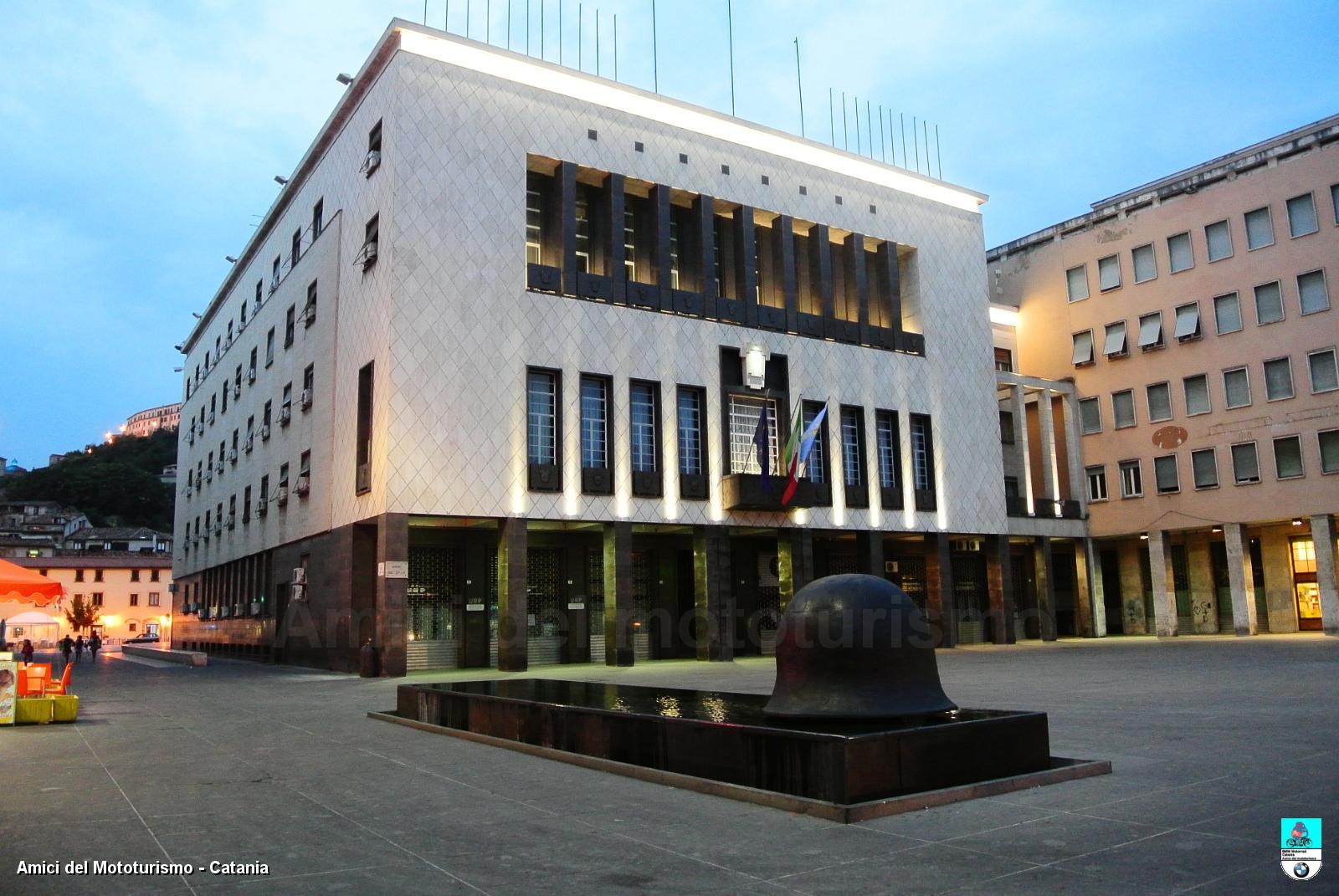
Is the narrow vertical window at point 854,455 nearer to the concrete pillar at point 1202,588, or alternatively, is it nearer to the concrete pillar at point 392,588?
the concrete pillar at point 392,588

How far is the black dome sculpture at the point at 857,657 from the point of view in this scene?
8961mm

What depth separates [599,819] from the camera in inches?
313

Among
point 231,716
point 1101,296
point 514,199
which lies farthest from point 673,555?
point 1101,296

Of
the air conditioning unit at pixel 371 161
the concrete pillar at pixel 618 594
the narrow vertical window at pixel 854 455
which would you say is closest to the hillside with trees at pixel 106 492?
the air conditioning unit at pixel 371 161

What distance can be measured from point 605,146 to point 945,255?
52.9ft

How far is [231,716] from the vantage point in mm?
16844

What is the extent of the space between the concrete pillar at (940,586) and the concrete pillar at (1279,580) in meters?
14.3

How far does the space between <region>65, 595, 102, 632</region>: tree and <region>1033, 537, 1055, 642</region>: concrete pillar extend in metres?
73.4

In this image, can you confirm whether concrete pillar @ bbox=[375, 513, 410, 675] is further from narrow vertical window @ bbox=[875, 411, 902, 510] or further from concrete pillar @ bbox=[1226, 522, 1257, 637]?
concrete pillar @ bbox=[1226, 522, 1257, 637]

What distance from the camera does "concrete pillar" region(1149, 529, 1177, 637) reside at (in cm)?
4238

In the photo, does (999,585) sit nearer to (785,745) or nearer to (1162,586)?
(1162,586)

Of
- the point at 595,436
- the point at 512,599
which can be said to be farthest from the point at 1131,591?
the point at 512,599

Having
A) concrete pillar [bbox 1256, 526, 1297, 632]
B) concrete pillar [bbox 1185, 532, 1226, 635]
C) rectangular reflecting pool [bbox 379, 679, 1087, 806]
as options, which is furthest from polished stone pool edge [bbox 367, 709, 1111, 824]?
concrete pillar [bbox 1185, 532, 1226, 635]

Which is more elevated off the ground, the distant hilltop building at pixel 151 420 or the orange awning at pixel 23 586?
the distant hilltop building at pixel 151 420
